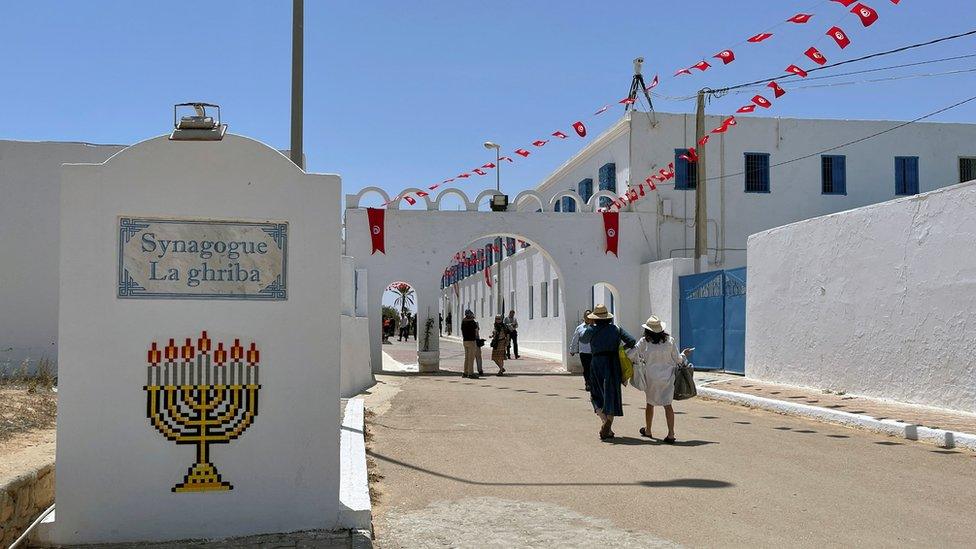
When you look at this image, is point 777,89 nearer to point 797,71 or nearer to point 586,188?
point 797,71

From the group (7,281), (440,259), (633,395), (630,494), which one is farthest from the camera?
(440,259)

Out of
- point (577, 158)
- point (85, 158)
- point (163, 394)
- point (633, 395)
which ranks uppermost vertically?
point (577, 158)

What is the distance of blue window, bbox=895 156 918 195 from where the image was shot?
2739cm

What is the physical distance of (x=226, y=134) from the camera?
5949 millimetres

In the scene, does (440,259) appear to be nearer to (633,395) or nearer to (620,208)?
(620,208)

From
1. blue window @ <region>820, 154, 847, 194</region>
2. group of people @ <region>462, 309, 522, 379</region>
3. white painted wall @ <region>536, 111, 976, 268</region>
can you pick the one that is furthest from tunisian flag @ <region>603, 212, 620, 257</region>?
blue window @ <region>820, 154, 847, 194</region>

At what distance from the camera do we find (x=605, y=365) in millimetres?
10711

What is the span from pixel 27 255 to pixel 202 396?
11.6m

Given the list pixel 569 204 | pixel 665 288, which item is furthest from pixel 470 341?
pixel 569 204

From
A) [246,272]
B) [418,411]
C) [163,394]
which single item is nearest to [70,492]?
[163,394]

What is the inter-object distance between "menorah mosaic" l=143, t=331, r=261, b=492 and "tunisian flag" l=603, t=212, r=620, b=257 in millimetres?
19529

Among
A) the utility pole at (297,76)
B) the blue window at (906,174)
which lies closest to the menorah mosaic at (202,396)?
the utility pole at (297,76)

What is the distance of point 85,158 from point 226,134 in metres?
11.7

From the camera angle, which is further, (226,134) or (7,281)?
(7,281)
